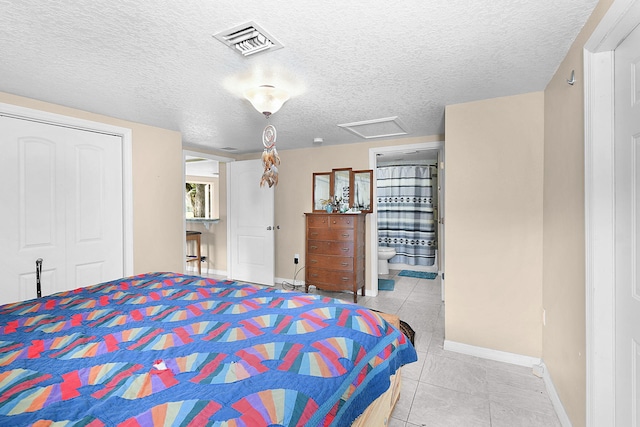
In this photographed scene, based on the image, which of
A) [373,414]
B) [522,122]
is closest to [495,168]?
[522,122]

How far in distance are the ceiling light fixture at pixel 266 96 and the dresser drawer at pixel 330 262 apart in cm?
236

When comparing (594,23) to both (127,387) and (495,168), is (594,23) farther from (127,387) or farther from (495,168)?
(127,387)

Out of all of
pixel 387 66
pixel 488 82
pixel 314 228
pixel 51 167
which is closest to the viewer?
pixel 387 66

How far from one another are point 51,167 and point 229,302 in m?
2.29

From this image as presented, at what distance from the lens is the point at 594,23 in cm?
141

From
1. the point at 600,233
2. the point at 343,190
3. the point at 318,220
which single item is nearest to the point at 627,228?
the point at 600,233

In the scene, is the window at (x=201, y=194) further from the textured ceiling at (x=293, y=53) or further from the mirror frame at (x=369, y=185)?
the textured ceiling at (x=293, y=53)

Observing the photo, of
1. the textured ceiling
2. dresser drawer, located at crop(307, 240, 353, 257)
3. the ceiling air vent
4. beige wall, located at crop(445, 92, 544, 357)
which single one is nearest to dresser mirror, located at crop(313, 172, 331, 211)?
dresser drawer, located at crop(307, 240, 353, 257)

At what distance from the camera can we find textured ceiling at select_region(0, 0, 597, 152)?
1407 millimetres

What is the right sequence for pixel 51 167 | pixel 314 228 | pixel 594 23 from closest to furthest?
pixel 594 23 < pixel 51 167 < pixel 314 228

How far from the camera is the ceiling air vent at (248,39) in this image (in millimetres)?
1547

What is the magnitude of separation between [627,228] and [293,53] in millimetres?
1863

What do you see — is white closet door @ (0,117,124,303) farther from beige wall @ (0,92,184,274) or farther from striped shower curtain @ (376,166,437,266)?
striped shower curtain @ (376,166,437,266)

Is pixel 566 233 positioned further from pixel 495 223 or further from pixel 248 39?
pixel 248 39
